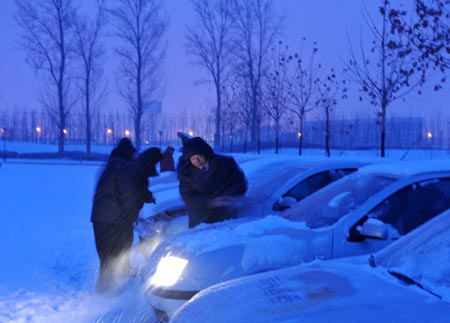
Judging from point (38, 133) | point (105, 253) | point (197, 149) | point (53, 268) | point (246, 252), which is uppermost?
point (197, 149)

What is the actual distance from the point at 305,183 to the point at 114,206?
7.69 ft

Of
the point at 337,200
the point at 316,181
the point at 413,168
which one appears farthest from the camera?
the point at 316,181

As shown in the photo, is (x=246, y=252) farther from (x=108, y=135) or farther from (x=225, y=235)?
(x=108, y=135)

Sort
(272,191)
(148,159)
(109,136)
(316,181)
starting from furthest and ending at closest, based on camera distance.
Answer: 1. (109,136)
2. (272,191)
3. (316,181)
4. (148,159)

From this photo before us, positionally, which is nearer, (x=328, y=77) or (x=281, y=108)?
(x=328, y=77)

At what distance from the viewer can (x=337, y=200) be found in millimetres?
5043

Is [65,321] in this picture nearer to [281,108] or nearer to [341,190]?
[341,190]

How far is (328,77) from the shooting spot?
1866 cm

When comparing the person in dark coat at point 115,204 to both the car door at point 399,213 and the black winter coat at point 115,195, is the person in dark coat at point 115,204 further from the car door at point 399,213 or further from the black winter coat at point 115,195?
the car door at point 399,213

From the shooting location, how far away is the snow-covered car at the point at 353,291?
Result: 7.49 ft

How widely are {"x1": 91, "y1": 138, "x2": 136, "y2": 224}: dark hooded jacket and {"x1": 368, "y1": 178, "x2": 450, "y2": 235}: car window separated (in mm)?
2867

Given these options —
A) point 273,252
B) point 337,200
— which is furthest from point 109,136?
point 273,252

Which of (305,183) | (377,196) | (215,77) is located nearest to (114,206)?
(305,183)

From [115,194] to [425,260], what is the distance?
4001mm
